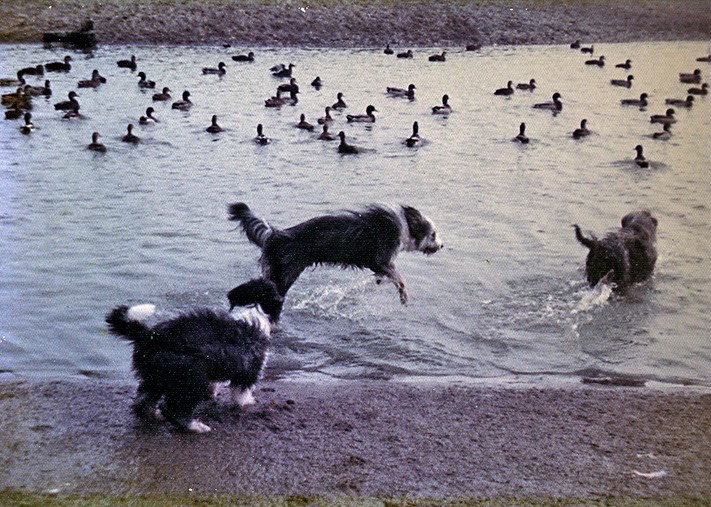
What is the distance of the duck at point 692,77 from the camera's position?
55.1 feet

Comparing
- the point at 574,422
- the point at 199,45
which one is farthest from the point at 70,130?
the point at 574,422

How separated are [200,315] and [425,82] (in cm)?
1799

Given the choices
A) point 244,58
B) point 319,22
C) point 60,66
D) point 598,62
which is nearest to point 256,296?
point 60,66

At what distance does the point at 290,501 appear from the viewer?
4.81 metres

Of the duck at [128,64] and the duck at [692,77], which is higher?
the duck at [692,77]

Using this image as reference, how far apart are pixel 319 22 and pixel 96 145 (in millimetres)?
Result: 13055

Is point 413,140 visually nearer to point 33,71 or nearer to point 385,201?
point 385,201

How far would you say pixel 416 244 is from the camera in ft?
30.2

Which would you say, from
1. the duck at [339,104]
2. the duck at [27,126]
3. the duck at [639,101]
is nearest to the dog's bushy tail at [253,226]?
the duck at [27,126]

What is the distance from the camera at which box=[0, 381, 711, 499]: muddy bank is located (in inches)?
197

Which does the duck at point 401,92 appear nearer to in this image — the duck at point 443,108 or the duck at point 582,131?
the duck at point 443,108

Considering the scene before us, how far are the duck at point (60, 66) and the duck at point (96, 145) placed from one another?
8.83 metres

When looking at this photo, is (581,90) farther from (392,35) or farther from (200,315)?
(200,315)

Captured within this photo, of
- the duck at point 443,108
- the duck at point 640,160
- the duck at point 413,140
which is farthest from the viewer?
the duck at point 443,108
